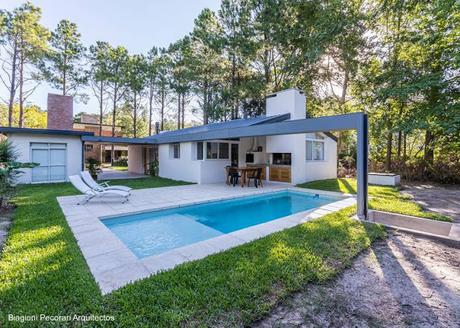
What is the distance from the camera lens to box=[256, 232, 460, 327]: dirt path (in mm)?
2541

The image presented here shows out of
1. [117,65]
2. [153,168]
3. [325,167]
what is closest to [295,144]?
[325,167]

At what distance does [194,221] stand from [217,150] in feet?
25.5

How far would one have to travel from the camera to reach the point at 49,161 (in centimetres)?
1271

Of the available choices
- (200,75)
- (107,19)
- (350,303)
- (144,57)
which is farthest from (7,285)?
(144,57)

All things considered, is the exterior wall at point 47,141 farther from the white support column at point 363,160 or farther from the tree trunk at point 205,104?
the white support column at point 363,160

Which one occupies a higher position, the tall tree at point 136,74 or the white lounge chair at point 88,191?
the tall tree at point 136,74

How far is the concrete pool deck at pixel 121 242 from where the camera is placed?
337cm

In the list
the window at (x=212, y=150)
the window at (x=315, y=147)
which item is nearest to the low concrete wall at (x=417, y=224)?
the window at (x=315, y=147)

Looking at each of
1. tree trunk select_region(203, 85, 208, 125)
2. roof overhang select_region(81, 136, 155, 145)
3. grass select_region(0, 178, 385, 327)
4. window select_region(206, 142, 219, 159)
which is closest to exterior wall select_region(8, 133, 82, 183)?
roof overhang select_region(81, 136, 155, 145)

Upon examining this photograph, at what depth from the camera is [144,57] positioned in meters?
25.0

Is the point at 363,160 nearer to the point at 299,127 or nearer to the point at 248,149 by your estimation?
the point at 299,127

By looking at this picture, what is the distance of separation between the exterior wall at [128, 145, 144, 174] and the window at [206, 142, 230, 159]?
28.2 ft

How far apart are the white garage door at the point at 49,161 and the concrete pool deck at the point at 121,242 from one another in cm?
570

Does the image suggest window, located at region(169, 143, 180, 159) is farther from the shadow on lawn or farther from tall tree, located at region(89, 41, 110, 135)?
tall tree, located at region(89, 41, 110, 135)
